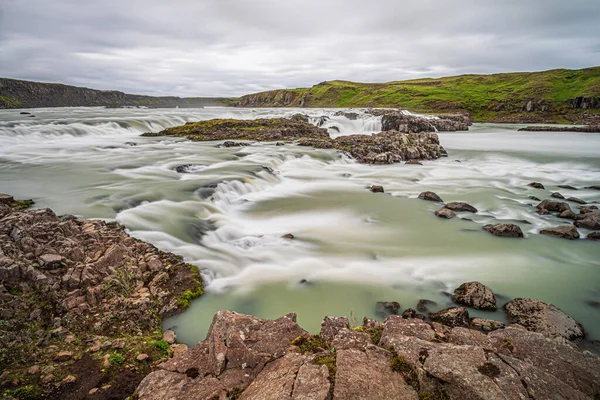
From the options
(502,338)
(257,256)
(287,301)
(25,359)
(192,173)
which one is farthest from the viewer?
(192,173)

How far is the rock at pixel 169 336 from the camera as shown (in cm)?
644

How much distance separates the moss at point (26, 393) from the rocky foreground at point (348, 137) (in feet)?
85.9

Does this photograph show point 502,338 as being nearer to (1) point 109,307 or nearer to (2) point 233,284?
(2) point 233,284

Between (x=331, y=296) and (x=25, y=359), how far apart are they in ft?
21.4

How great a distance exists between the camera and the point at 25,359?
537 cm

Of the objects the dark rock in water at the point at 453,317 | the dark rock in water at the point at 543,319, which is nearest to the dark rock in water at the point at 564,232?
the dark rock in water at the point at 543,319

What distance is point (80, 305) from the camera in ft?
22.5

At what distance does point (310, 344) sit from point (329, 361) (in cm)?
69

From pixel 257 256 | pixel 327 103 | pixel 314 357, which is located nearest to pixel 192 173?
pixel 257 256

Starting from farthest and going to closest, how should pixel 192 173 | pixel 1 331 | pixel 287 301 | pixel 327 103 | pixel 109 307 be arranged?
1. pixel 327 103
2. pixel 192 173
3. pixel 287 301
4. pixel 109 307
5. pixel 1 331

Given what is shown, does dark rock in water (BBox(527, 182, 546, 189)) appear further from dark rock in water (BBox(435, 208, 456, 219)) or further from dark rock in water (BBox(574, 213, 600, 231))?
dark rock in water (BBox(435, 208, 456, 219))

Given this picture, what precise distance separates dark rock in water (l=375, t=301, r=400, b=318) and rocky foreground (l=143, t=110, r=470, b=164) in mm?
20966

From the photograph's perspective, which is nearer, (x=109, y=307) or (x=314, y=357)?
(x=314, y=357)

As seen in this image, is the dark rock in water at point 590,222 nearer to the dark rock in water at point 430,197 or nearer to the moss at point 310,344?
the dark rock in water at point 430,197
